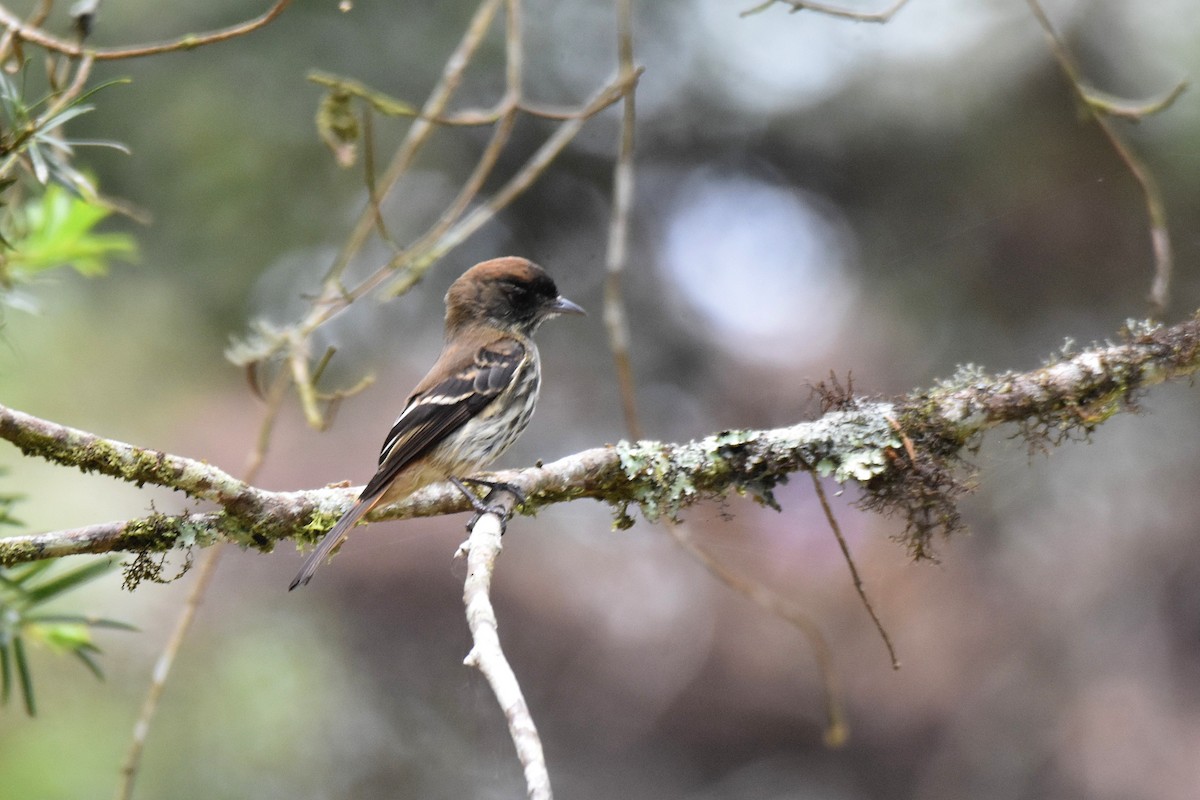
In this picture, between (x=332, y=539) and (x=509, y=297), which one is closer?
(x=332, y=539)

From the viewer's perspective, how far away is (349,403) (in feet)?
22.1

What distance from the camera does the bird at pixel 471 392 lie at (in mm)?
3643

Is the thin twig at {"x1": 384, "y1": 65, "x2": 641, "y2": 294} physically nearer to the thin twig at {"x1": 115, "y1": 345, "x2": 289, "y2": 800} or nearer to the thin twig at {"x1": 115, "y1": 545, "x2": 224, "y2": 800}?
the thin twig at {"x1": 115, "y1": 345, "x2": 289, "y2": 800}

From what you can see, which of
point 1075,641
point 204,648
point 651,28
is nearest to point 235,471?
point 204,648

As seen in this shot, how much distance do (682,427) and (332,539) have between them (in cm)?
405

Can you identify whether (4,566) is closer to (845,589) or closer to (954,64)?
(845,589)

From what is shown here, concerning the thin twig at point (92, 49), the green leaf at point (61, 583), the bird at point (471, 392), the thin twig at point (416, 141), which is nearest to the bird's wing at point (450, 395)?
the bird at point (471, 392)

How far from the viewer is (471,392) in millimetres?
4238

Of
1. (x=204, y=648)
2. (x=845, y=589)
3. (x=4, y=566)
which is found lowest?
(x=845, y=589)

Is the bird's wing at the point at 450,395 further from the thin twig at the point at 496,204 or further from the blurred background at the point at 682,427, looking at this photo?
the blurred background at the point at 682,427

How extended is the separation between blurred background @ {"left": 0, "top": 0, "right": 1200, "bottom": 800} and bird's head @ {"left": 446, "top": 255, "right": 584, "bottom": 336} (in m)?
1.36

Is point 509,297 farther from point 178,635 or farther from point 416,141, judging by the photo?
point 178,635

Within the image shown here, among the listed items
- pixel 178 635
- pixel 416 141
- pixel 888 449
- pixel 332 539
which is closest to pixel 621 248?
pixel 416 141

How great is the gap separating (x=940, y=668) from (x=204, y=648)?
393 centimetres
